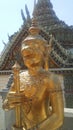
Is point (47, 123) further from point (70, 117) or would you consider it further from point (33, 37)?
point (70, 117)

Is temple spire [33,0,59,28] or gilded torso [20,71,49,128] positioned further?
temple spire [33,0,59,28]

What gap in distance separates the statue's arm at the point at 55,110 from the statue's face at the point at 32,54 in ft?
0.48

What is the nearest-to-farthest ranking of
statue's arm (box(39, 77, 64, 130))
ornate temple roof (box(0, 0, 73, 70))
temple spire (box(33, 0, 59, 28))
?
statue's arm (box(39, 77, 64, 130)) < ornate temple roof (box(0, 0, 73, 70)) < temple spire (box(33, 0, 59, 28))

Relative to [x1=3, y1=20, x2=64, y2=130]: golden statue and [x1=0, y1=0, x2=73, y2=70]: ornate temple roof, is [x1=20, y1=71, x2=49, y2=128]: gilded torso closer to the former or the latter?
[x1=3, y1=20, x2=64, y2=130]: golden statue

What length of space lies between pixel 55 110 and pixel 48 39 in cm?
617

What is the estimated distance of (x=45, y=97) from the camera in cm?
141

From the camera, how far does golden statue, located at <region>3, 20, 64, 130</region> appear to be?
1319mm

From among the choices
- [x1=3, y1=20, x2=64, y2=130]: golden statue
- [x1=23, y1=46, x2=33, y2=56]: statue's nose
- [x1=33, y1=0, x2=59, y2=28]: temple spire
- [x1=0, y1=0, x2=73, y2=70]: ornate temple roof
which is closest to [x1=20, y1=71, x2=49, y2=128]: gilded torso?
[x1=3, y1=20, x2=64, y2=130]: golden statue

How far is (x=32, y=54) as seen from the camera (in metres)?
1.39

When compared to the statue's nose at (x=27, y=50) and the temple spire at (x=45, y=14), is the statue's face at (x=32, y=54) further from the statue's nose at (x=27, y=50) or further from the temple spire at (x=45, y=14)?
the temple spire at (x=45, y=14)

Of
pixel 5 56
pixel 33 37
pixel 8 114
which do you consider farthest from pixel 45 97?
pixel 5 56

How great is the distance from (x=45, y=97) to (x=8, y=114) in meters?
1.98

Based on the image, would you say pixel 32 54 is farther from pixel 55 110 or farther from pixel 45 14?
pixel 45 14

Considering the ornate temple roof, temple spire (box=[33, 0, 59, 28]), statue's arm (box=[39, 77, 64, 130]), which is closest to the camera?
statue's arm (box=[39, 77, 64, 130])
